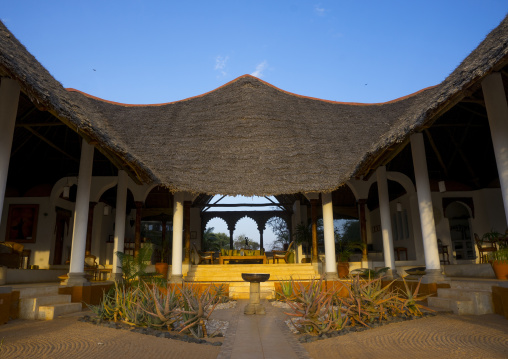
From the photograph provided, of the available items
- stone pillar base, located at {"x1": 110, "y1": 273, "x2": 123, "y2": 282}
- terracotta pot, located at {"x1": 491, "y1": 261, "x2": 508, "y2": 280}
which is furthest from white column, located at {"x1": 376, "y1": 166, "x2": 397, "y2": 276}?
stone pillar base, located at {"x1": 110, "y1": 273, "x2": 123, "y2": 282}

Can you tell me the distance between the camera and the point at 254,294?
6.99 metres

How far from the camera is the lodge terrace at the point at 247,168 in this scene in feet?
26.2

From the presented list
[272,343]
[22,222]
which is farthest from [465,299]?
[22,222]

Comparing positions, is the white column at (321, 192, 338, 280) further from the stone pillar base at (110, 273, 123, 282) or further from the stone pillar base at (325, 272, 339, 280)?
the stone pillar base at (110, 273, 123, 282)

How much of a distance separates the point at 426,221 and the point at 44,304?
7.43 meters

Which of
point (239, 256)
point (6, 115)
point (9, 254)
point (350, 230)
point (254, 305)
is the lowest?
point (254, 305)

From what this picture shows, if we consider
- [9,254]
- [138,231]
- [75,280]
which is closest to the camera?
[75,280]

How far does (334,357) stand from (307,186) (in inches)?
226

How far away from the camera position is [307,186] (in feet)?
30.6

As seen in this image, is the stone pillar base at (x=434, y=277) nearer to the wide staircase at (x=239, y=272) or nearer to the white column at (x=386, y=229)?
the white column at (x=386, y=229)

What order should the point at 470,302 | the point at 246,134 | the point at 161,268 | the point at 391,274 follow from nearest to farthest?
the point at 470,302 < the point at 391,274 < the point at 161,268 < the point at 246,134

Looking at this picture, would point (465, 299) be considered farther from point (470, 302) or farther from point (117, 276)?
point (117, 276)

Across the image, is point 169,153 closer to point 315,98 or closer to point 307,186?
point 307,186

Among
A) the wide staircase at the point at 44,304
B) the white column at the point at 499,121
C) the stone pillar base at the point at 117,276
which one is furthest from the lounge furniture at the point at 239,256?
the white column at the point at 499,121
